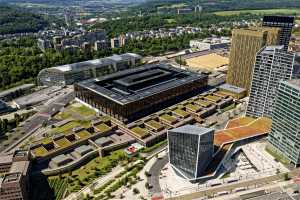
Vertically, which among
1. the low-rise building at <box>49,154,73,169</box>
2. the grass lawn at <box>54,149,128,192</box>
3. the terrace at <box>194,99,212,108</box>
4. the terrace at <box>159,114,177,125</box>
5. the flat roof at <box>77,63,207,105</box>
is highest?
the flat roof at <box>77,63,207,105</box>

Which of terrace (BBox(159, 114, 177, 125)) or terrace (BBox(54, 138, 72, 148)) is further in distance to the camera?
terrace (BBox(159, 114, 177, 125))

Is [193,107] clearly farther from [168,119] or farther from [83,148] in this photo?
[83,148]

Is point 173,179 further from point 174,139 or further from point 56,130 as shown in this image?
point 56,130

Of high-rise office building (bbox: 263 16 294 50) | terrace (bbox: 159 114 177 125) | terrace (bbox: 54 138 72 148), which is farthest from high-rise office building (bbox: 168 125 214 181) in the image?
high-rise office building (bbox: 263 16 294 50)

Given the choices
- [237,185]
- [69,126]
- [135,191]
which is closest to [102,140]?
[69,126]

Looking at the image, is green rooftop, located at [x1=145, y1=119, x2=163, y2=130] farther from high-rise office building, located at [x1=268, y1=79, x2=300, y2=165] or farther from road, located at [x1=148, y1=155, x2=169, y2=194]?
high-rise office building, located at [x1=268, y1=79, x2=300, y2=165]

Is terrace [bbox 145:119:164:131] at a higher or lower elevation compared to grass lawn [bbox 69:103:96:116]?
higher

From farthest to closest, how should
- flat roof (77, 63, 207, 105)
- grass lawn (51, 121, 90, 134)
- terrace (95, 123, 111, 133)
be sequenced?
flat roof (77, 63, 207, 105)
grass lawn (51, 121, 90, 134)
terrace (95, 123, 111, 133)

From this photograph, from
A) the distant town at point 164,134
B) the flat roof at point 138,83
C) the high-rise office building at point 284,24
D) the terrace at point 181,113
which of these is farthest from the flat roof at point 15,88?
the high-rise office building at point 284,24
